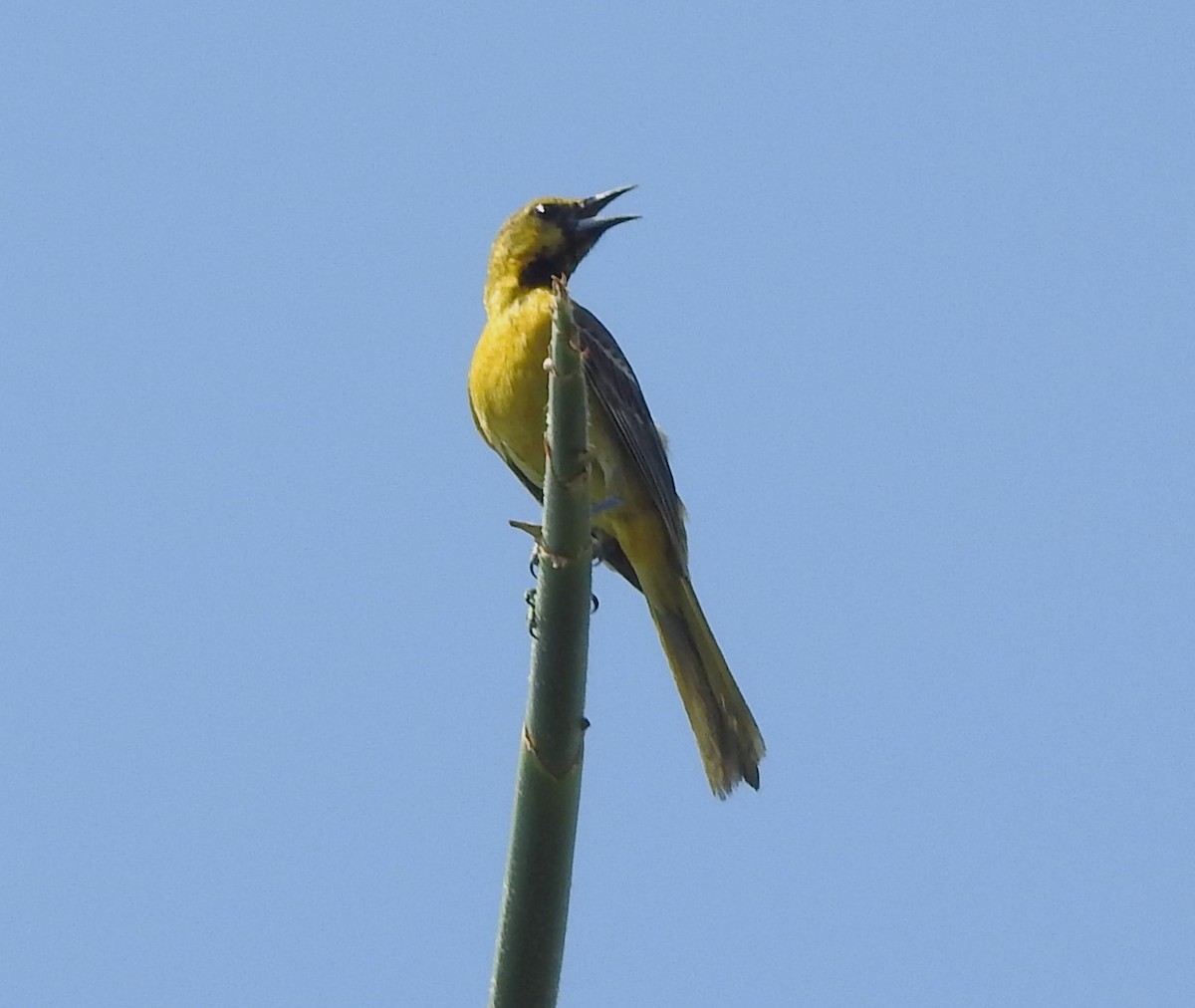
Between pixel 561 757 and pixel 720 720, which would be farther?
pixel 720 720

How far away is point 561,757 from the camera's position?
2379 millimetres

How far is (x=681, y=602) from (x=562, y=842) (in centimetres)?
325

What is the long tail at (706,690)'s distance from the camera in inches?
181

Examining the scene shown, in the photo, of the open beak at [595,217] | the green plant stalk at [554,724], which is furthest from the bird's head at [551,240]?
the green plant stalk at [554,724]

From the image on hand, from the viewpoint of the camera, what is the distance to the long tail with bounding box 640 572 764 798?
4.60m

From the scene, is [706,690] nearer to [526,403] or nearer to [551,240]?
[526,403]

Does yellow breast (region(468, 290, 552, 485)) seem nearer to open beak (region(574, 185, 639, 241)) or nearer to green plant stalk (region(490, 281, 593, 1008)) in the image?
open beak (region(574, 185, 639, 241))

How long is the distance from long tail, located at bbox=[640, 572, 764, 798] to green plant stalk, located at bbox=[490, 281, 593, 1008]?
2024 mm

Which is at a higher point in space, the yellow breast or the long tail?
the yellow breast

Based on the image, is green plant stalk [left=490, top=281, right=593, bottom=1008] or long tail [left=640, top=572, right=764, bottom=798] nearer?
green plant stalk [left=490, top=281, right=593, bottom=1008]

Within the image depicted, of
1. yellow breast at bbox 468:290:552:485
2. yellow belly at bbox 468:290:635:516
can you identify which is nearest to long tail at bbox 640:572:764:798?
yellow belly at bbox 468:290:635:516

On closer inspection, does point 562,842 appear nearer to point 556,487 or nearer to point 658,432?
point 556,487

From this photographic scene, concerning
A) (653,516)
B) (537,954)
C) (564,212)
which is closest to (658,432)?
(653,516)

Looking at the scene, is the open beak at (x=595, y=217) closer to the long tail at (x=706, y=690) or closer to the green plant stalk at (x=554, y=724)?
the long tail at (x=706, y=690)
